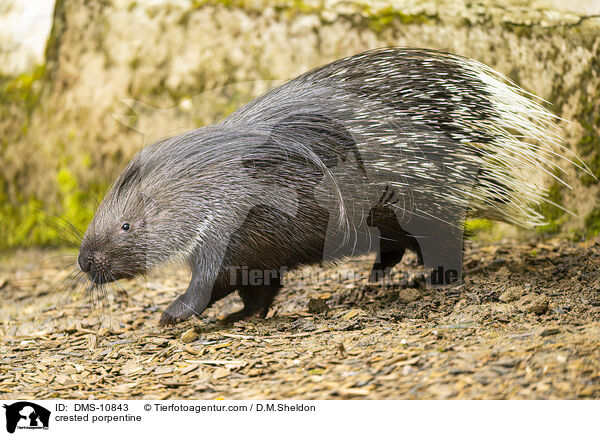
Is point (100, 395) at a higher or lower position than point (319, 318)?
lower

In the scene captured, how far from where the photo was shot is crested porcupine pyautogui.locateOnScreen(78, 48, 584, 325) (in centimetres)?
319

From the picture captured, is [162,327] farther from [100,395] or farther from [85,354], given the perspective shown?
[100,395]

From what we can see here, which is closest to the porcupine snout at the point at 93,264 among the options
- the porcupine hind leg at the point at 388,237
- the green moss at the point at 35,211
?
the porcupine hind leg at the point at 388,237

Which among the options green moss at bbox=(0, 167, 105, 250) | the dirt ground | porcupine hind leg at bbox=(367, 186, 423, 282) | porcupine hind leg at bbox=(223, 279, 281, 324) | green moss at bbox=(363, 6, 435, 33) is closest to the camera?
the dirt ground

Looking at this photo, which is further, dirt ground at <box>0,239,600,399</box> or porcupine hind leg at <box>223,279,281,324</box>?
porcupine hind leg at <box>223,279,281,324</box>

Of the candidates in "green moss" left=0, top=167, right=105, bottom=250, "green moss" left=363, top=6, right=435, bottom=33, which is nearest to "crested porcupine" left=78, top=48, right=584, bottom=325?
"green moss" left=363, top=6, right=435, bottom=33

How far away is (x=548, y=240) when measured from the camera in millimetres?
4621
